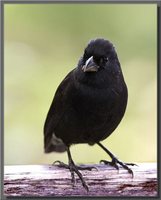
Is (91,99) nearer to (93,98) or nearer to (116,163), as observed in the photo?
(93,98)

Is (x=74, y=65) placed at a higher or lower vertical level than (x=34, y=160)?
higher

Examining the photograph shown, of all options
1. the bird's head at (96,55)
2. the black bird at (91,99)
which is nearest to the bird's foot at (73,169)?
the black bird at (91,99)

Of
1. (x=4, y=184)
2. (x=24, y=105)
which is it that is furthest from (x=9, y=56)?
(x=4, y=184)

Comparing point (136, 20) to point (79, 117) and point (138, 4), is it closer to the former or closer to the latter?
point (138, 4)

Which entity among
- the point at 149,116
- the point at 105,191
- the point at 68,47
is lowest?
the point at 105,191

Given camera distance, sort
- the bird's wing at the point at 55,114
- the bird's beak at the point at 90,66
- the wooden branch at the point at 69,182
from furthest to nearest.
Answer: the bird's wing at the point at 55,114 → the wooden branch at the point at 69,182 → the bird's beak at the point at 90,66

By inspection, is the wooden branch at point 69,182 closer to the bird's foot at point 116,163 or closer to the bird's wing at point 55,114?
the bird's foot at point 116,163

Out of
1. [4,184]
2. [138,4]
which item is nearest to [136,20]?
[138,4]

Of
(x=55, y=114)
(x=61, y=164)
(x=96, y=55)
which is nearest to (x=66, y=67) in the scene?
(x=55, y=114)
